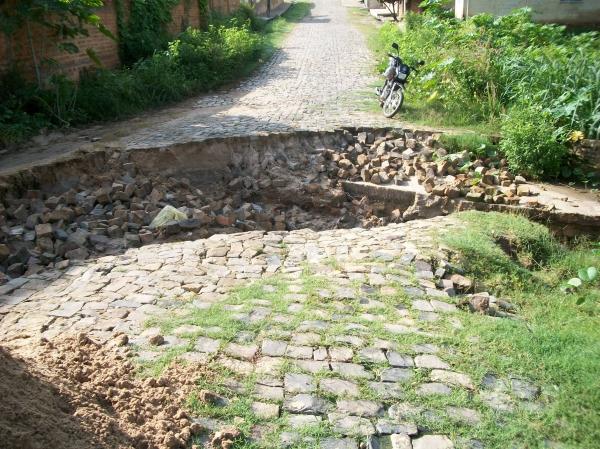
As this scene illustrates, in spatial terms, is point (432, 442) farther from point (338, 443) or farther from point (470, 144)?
point (470, 144)

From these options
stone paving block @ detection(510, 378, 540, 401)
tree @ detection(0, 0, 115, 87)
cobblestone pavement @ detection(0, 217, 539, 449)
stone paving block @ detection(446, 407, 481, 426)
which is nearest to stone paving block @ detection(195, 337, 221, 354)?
cobblestone pavement @ detection(0, 217, 539, 449)

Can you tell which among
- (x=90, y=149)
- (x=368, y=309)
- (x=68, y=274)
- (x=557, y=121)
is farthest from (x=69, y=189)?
(x=557, y=121)

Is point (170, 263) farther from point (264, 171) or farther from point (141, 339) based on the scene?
point (264, 171)

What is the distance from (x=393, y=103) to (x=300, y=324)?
7.09m

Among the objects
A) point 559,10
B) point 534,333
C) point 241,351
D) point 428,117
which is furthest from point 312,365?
point 559,10

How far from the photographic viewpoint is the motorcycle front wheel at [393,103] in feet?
32.7

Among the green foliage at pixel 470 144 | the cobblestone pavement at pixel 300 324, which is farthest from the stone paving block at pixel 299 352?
the green foliage at pixel 470 144

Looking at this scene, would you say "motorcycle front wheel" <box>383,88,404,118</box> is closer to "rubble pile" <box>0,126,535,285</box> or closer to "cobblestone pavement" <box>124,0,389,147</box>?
"cobblestone pavement" <box>124,0,389,147</box>

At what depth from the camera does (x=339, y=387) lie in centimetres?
333

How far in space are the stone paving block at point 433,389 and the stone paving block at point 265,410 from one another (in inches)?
35.1

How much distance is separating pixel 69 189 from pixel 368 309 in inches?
196

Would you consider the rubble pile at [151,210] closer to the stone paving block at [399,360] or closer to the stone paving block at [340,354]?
the stone paving block at [340,354]

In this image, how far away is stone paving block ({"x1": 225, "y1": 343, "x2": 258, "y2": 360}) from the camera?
356 centimetres

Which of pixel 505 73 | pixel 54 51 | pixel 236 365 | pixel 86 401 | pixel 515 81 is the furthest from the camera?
pixel 54 51
